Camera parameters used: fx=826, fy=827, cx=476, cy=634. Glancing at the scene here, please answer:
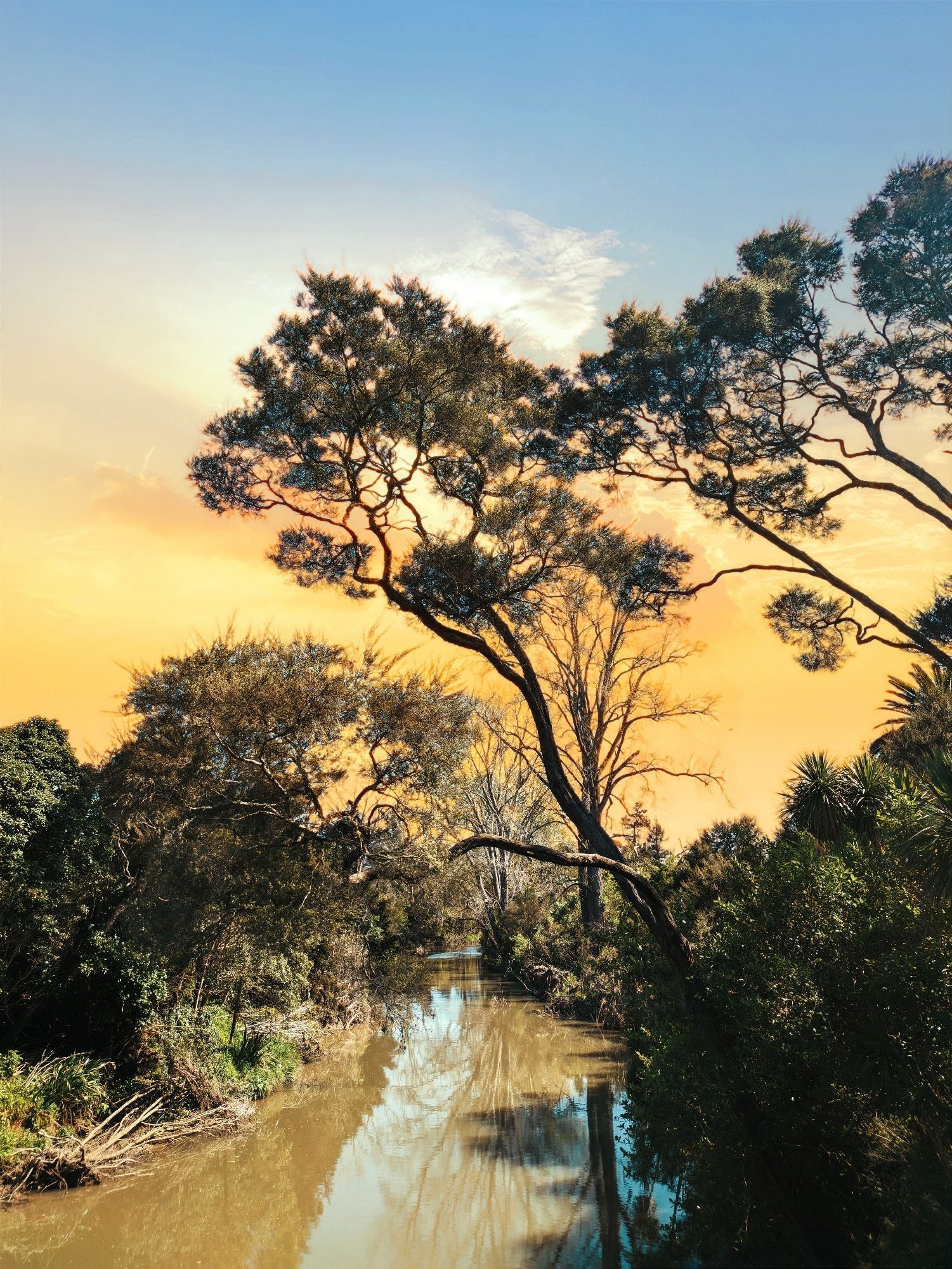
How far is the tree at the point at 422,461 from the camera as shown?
1153cm

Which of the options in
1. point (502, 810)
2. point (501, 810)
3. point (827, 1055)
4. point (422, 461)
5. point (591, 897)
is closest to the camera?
point (827, 1055)

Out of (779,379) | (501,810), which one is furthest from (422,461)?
(501,810)

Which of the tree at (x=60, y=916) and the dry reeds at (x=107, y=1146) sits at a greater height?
the tree at (x=60, y=916)

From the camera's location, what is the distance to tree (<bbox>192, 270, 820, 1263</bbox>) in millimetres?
11531

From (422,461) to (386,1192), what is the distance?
1098 centimetres

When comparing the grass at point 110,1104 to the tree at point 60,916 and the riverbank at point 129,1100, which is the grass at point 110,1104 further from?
the tree at point 60,916

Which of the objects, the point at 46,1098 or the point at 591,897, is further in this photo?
the point at 591,897

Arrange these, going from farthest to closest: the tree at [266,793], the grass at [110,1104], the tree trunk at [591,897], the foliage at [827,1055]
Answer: the tree trunk at [591,897]
the tree at [266,793]
the grass at [110,1104]
the foliage at [827,1055]

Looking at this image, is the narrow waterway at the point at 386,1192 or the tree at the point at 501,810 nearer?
the narrow waterway at the point at 386,1192

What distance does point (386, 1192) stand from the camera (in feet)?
41.0

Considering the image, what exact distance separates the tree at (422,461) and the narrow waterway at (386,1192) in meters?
5.08

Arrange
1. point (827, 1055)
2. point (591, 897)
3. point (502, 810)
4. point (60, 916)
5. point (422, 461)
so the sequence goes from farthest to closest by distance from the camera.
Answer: point (502, 810), point (591, 897), point (60, 916), point (422, 461), point (827, 1055)

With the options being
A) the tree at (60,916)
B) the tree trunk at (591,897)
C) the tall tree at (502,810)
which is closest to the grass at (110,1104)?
the tree at (60,916)

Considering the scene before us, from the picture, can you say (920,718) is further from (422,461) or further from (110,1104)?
(110,1104)
